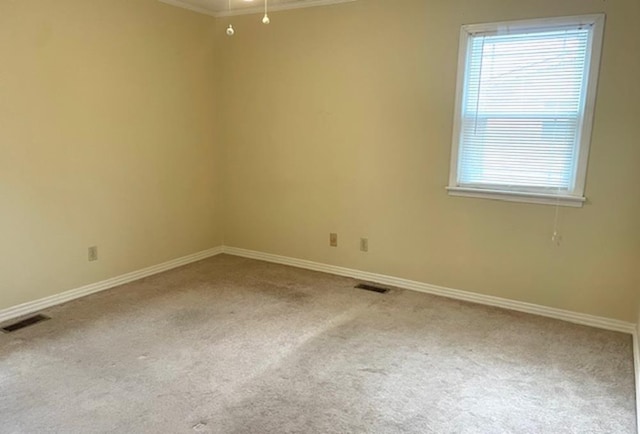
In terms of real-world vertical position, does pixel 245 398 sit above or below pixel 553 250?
below

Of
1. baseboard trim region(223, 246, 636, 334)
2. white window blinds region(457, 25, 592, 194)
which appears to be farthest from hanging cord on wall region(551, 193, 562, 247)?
baseboard trim region(223, 246, 636, 334)

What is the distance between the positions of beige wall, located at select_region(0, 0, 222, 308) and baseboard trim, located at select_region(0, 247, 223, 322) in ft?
0.16

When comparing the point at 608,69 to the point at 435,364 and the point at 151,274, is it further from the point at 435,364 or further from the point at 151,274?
the point at 151,274

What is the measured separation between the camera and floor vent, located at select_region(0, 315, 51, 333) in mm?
2914

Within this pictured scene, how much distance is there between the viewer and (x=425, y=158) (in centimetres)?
360

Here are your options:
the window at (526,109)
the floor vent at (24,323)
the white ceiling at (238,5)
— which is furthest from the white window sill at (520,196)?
the floor vent at (24,323)

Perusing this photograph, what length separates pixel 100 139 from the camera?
354 centimetres

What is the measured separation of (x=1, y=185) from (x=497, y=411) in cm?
328

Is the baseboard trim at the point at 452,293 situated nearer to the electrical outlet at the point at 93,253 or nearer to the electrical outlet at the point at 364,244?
the electrical outlet at the point at 364,244

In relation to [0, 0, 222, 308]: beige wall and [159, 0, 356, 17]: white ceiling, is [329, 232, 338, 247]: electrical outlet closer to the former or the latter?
[0, 0, 222, 308]: beige wall

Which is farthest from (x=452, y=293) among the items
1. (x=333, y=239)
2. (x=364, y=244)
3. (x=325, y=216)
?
(x=325, y=216)

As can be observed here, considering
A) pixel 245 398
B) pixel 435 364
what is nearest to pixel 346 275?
pixel 435 364

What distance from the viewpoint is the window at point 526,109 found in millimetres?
2994

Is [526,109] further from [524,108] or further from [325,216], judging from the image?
[325,216]
